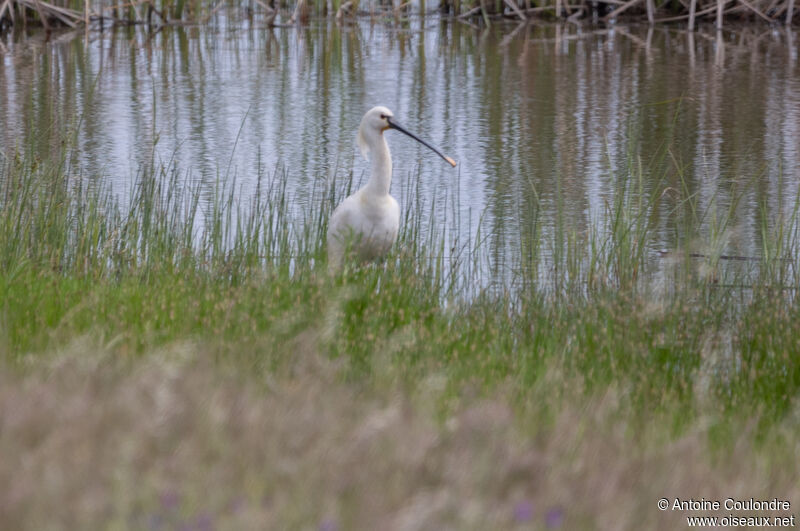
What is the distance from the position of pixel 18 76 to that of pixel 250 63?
2924 mm

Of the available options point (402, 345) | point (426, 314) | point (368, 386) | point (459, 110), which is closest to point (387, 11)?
point (459, 110)

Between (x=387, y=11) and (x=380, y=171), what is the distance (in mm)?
13642

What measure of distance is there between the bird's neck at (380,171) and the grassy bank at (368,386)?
412mm

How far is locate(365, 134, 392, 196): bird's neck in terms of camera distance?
19.0 ft

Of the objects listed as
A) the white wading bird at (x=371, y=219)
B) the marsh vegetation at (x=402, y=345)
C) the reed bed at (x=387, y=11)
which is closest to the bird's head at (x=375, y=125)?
the white wading bird at (x=371, y=219)

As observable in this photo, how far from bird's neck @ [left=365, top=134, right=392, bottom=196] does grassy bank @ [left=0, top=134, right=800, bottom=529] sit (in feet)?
1.35

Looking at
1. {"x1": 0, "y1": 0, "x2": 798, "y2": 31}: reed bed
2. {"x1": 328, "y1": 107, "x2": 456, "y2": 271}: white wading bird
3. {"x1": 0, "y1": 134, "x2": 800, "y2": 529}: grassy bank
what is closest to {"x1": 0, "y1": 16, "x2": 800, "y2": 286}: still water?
{"x1": 0, "y1": 0, "x2": 798, "y2": 31}: reed bed

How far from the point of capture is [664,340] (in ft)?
14.7

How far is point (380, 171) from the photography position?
5.85 meters

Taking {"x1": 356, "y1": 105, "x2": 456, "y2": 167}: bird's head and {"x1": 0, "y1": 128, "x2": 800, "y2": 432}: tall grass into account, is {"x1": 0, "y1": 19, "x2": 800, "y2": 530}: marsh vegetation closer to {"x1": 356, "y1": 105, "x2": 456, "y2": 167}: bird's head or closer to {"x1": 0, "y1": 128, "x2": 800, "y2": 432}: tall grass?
{"x1": 0, "y1": 128, "x2": 800, "y2": 432}: tall grass

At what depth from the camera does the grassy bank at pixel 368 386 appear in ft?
6.91

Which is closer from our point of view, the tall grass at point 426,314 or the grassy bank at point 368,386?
the grassy bank at point 368,386

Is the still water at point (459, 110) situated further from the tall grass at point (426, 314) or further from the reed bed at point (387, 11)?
the tall grass at point (426, 314)

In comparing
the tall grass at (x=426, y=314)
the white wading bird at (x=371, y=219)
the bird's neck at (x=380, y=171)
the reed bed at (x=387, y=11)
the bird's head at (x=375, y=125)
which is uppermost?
the reed bed at (x=387, y=11)
